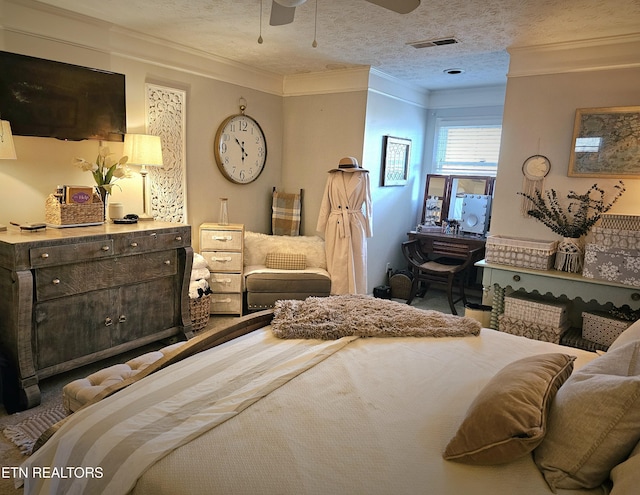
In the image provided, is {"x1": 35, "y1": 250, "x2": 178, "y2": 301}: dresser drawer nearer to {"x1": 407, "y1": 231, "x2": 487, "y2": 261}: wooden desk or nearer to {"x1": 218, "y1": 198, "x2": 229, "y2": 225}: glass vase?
{"x1": 218, "y1": 198, "x2": 229, "y2": 225}: glass vase

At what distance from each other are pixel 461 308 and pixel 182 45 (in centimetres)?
389

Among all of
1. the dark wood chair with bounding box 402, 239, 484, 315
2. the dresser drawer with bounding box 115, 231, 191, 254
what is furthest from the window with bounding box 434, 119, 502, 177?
the dresser drawer with bounding box 115, 231, 191, 254

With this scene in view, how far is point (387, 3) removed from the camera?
6.37 ft

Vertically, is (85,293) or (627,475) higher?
(627,475)

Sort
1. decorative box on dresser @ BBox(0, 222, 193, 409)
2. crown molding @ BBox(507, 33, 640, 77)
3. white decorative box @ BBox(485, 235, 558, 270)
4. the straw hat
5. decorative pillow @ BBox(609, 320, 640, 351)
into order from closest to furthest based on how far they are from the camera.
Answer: decorative pillow @ BBox(609, 320, 640, 351) → decorative box on dresser @ BBox(0, 222, 193, 409) → crown molding @ BBox(507, 33, 640, 77) → white decorative box @ BBox(485, 235, 558, 270) → the straw hat

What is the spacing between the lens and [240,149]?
4.43 metres

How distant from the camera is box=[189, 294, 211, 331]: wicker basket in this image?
3.58 meters

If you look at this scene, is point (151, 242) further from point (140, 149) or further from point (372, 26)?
point (372, 26)

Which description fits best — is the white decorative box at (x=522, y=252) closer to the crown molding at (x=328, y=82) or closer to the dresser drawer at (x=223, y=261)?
the crown molding at (x=328, y=82)

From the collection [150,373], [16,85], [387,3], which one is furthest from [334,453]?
[16,85]

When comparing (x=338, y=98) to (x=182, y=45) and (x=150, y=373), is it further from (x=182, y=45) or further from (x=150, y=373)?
(x=150, y=373)

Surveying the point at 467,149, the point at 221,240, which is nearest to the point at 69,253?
the point at 221,240

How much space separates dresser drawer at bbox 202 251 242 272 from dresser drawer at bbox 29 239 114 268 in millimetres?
1217

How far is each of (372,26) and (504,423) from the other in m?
2.75
